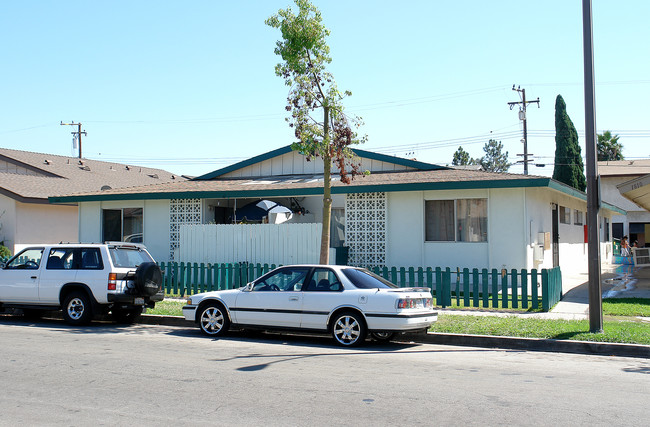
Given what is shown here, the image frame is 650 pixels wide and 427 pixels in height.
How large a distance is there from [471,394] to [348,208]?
12843 millimetres

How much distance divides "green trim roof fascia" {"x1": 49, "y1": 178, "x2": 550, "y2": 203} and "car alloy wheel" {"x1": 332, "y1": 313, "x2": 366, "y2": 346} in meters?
7.62

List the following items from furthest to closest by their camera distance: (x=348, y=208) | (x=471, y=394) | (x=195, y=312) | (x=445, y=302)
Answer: (x=348, y=208)
(x=445, y=302)
(x=195, y=312)
(x=471, y=394)

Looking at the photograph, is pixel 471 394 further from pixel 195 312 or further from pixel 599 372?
pixel 195 312

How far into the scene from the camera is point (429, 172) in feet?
67.5

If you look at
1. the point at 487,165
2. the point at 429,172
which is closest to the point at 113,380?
the point at 429,172

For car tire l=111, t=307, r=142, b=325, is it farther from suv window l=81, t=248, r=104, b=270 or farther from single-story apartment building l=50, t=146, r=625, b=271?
single-story apartment building l=50, t=146, r=625, b=271

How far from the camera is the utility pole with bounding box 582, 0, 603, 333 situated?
35.4 feet

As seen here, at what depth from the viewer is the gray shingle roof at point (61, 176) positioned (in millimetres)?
28236

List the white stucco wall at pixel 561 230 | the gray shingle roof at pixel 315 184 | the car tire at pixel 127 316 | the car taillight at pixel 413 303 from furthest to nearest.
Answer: the white stucco wall at pixel 561 230 < the gray shingle roof at pixel 315 184 < the car tire at pixel 127 316 < the car taillight at pixel 413 303

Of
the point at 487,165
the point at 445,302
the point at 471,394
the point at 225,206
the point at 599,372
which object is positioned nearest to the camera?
the point at 471,394

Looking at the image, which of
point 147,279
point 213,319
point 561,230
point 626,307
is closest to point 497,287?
point 626,307

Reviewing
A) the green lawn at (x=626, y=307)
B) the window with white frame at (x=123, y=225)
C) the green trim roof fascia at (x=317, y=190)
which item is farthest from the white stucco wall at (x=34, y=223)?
the green lawn at (x=626, y=307)

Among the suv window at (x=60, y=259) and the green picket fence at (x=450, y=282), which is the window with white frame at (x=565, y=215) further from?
the suv window at (x=60, y=259)

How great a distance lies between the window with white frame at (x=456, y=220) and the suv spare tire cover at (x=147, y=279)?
8479 millimetres
